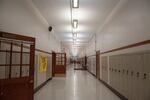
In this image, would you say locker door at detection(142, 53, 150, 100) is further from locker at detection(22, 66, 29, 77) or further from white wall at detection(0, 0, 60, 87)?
white wall at detection(0, 0, 60, 87)

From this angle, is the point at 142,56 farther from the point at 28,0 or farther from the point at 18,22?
the point at 28,0

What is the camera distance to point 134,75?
424 centimetres

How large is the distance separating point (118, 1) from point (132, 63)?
94.7 inches

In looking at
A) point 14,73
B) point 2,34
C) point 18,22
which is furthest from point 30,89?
point 18,22

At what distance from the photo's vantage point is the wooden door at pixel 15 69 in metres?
3.50

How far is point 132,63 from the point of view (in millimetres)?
4363

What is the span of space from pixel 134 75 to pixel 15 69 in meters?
3.15

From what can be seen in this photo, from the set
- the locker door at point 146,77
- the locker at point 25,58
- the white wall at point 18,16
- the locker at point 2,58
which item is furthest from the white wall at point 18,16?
the locker door at point 146,77

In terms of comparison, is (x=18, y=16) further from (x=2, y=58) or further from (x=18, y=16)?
(x=2, y=58)

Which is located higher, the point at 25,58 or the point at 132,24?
the point at 132,24

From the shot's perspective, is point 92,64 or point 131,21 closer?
point 131,21

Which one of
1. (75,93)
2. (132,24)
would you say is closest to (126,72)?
(132,24)

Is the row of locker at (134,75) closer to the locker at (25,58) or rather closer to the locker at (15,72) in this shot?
the locker at (25,58)

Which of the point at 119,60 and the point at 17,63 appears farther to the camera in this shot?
the point at 119,60
